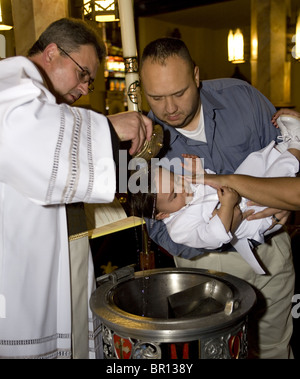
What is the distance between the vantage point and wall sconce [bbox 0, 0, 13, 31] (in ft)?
14.5

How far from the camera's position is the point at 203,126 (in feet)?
7.91

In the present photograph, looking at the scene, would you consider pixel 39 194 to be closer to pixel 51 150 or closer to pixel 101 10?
pixel 51 150

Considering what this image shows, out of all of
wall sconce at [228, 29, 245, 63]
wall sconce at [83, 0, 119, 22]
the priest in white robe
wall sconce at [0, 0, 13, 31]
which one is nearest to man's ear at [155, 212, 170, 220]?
the priest in white robe

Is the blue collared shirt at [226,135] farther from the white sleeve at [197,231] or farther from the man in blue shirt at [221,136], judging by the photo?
the white sleeve at [197,231]

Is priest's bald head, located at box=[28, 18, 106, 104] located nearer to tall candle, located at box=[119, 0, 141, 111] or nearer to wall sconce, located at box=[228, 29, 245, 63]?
tall candle, located at box=[119, 0, 141, 111]

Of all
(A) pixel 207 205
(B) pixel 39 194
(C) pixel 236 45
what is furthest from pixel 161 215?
(C) pixel 236 45

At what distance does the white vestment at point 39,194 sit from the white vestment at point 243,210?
514 millimetres

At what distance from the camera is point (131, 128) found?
154cm

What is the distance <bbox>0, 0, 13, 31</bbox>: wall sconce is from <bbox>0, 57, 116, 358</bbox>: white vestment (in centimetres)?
319

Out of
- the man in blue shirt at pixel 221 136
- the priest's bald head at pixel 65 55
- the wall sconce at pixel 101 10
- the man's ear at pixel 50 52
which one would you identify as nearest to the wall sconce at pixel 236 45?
the wall sconce at pixel 101 10

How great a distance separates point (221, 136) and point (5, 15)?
321 centimetres

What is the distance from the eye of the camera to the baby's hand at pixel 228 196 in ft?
6.72
